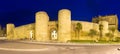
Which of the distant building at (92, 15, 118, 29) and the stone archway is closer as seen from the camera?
the stone archway

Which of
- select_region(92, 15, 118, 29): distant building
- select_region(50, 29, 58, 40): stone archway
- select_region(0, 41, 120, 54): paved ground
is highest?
select_region(92, 15, 118, 29): distant building

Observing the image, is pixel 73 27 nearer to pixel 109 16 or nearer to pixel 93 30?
pixel 93 30

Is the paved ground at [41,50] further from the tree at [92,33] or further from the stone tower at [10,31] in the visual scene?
the stone tower at [10,31]

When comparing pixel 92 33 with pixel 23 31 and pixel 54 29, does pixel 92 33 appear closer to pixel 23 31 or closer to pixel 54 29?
pixel 54 29

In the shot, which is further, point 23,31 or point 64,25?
point 23,31

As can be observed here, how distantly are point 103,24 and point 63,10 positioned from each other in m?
13.4

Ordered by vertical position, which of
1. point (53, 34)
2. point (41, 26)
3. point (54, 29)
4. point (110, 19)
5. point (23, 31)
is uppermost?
point (110, 19)

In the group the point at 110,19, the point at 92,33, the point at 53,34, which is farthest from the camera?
the point at 110,19

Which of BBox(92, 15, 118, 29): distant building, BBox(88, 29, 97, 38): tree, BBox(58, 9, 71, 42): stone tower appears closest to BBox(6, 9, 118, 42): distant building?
BBox(58, 9, 71, 42): stone tower

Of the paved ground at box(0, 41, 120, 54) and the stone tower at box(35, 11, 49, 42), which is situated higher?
the stone tower at box(35, 11, 49, 42)

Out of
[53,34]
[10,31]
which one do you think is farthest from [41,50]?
[10,31]

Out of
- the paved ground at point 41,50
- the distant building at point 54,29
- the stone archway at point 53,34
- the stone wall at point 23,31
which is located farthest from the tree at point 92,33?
the paved ground at point 41,50

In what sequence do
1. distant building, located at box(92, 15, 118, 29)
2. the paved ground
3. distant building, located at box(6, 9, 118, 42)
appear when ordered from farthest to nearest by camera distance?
distant building, located at box(92, 15, 118, 29) < distant building, located at box(6, 9, 118, 42) < the paved ground

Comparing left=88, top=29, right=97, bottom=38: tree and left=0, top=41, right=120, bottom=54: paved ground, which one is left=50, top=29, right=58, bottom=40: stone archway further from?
left=0, top=41, right=120, bottom=54: paved ground
